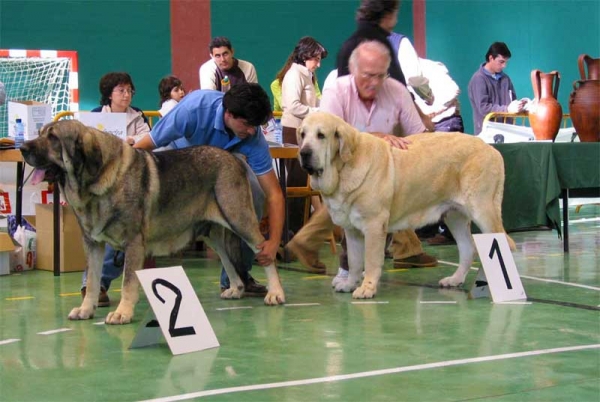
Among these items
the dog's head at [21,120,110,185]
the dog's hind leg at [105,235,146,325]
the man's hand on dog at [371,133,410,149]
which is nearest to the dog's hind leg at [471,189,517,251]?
the man's hand on dog at [371,133,410,149]

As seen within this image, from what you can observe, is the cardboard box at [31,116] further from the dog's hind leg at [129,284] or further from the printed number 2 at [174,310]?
the printed number 2 at [174,310]

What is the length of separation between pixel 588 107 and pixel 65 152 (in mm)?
4998

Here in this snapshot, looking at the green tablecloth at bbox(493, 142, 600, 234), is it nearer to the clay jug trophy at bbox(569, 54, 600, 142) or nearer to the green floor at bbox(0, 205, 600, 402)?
the clay jug trophy at bbox(569, 54, 600, 142)

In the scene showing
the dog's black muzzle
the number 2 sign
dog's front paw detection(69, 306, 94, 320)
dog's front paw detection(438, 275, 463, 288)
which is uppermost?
the dog's black muzzle

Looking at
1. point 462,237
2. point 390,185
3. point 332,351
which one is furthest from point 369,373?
point 462,237

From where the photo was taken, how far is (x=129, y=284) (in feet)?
13.9

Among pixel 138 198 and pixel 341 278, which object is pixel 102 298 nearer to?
pixel 138 198

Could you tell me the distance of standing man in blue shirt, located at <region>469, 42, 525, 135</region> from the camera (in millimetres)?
10078

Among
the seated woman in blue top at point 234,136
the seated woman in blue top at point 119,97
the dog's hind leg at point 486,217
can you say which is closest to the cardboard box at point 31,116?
the seated woman in blue top at point 119,97

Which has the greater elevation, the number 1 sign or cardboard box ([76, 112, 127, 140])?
cardboard box ([76, 112, 127, 140])

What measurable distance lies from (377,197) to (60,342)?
6.41 ft

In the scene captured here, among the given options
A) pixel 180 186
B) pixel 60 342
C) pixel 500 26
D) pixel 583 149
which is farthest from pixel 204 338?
pixel 500 26

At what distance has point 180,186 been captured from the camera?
4.54m

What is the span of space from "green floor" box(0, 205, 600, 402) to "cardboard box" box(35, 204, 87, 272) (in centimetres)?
96
